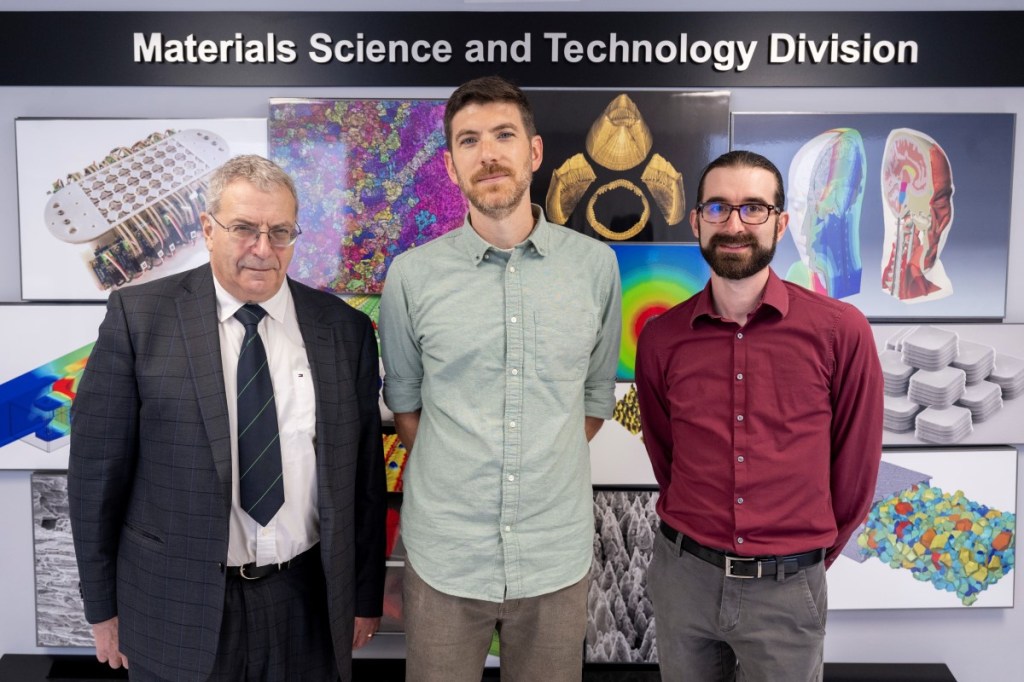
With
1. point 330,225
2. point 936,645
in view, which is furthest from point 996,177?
point 330,225

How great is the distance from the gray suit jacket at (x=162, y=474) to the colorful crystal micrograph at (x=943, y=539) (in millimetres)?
2020

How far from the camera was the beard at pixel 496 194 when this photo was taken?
5.61 ft

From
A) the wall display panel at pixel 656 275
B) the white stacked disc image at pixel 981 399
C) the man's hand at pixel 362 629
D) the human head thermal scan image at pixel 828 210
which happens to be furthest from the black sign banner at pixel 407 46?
the man's hand at pixel 362 629

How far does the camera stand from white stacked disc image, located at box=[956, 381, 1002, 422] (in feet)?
8.16

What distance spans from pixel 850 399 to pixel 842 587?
1.20 meters

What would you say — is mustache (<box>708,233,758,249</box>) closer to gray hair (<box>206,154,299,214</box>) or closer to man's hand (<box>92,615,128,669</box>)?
gray hair (<box>206,154,299,214</box>)

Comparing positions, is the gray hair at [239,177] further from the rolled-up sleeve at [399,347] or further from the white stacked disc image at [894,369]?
the white stacked disc image at [894,369]

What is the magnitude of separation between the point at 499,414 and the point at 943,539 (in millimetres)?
1905

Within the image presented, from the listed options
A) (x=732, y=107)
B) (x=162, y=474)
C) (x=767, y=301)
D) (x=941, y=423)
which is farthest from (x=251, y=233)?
(x=941, y=423)

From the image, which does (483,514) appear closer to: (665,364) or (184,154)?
(665,364)

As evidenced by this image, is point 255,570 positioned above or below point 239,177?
below

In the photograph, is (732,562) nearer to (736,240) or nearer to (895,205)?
(736,240)

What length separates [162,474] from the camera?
1.55 meters

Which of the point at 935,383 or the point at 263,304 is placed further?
the point at 935,383
